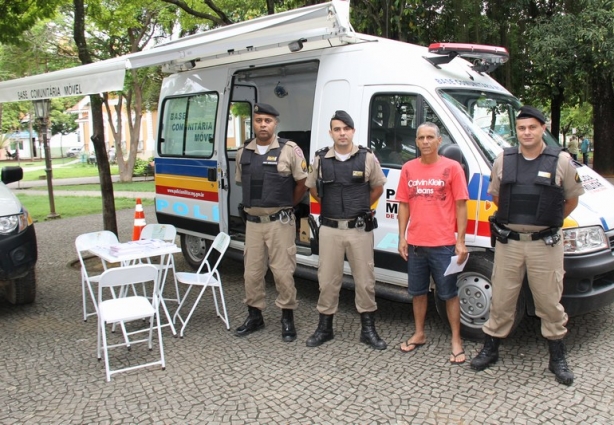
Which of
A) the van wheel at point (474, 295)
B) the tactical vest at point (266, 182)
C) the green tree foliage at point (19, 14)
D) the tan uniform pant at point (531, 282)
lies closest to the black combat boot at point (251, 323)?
the tactical vest at point (266, 182)

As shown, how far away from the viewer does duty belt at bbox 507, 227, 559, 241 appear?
349 centimetres

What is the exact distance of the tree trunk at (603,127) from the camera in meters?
14.9

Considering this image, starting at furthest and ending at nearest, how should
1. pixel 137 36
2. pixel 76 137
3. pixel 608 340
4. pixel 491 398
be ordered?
pixel 76 137 → pixel 137 36 → pixel 608 340 → pixel 491 398

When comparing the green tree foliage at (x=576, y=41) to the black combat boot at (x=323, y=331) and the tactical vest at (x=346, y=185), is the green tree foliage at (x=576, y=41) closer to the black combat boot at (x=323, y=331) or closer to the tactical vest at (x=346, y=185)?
the tactical vest at (x=346, y=185)

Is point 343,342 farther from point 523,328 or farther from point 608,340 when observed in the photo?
point 608,340

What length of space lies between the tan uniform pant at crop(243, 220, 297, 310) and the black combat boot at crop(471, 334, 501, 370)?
1.53m

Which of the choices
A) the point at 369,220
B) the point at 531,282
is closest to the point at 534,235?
the point at 531,282

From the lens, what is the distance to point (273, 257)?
4.54 metres

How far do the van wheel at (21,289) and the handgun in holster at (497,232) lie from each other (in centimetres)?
438

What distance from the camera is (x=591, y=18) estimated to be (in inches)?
359

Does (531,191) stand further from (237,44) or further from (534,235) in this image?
(237,44)

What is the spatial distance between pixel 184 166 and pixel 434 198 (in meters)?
3.57

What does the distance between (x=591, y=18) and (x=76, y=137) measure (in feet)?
234

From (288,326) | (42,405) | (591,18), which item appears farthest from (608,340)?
(591,18)
